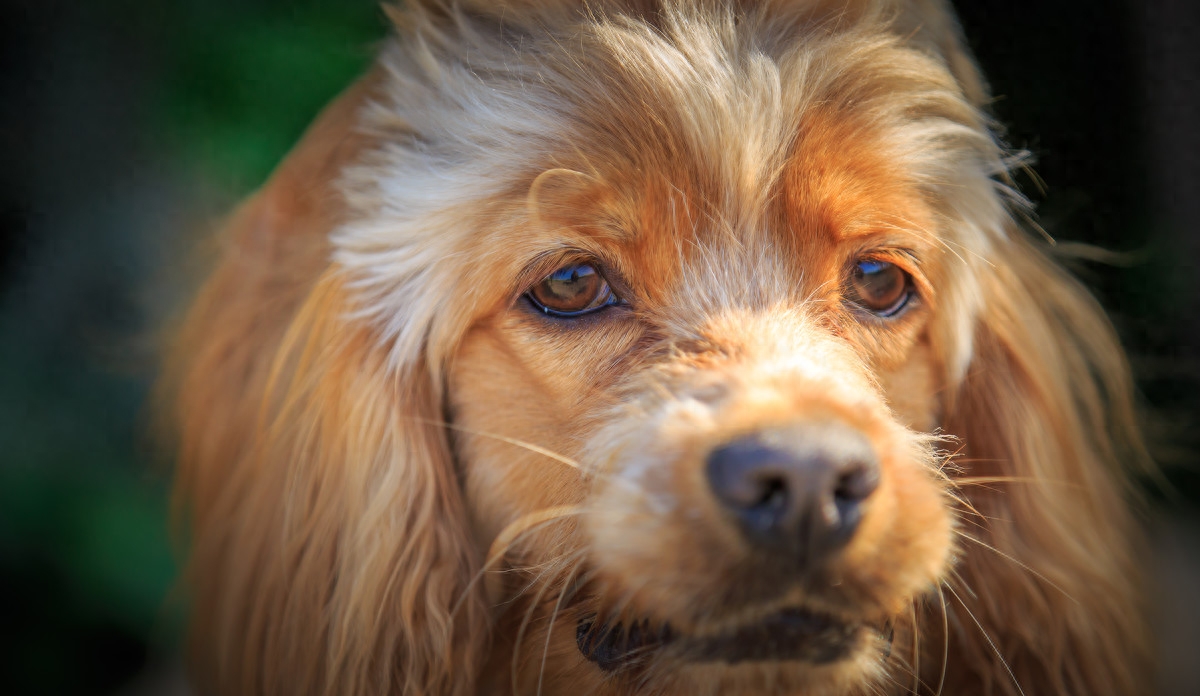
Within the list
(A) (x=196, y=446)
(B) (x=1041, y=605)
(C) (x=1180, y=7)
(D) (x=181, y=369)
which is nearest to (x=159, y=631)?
(A) (x=196, y=446)

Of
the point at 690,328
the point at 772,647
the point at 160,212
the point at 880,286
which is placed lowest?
the point at 772,647

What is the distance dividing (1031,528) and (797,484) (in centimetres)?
95

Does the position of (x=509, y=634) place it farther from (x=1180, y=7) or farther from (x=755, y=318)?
(x=1180, y=7)

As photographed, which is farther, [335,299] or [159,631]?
[159,631]

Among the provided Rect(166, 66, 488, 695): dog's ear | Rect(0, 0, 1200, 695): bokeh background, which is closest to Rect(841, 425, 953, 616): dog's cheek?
Rect(166, 66, 488, 695): dog's ear

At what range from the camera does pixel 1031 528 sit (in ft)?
5.74

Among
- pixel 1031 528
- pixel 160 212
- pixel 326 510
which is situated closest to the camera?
pixel 326 510

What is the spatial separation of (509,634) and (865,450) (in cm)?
87

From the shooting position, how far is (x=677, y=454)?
1214 mm

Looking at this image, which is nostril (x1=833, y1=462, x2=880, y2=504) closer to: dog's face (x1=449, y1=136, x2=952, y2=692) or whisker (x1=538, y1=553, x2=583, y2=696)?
dog's face (x1=449, y1=136, x2=952, y2=692)

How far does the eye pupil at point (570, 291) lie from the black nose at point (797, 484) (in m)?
0.48

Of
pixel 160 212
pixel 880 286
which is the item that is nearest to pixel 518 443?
pixel 880 286

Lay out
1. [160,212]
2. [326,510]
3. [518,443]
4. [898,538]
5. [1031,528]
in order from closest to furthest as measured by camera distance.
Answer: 1. [898,538]
2. [518,443]
3. [326,510]
4. [1031,528]
5. [160,212]

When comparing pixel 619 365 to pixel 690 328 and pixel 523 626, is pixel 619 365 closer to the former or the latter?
pixel 690 328
